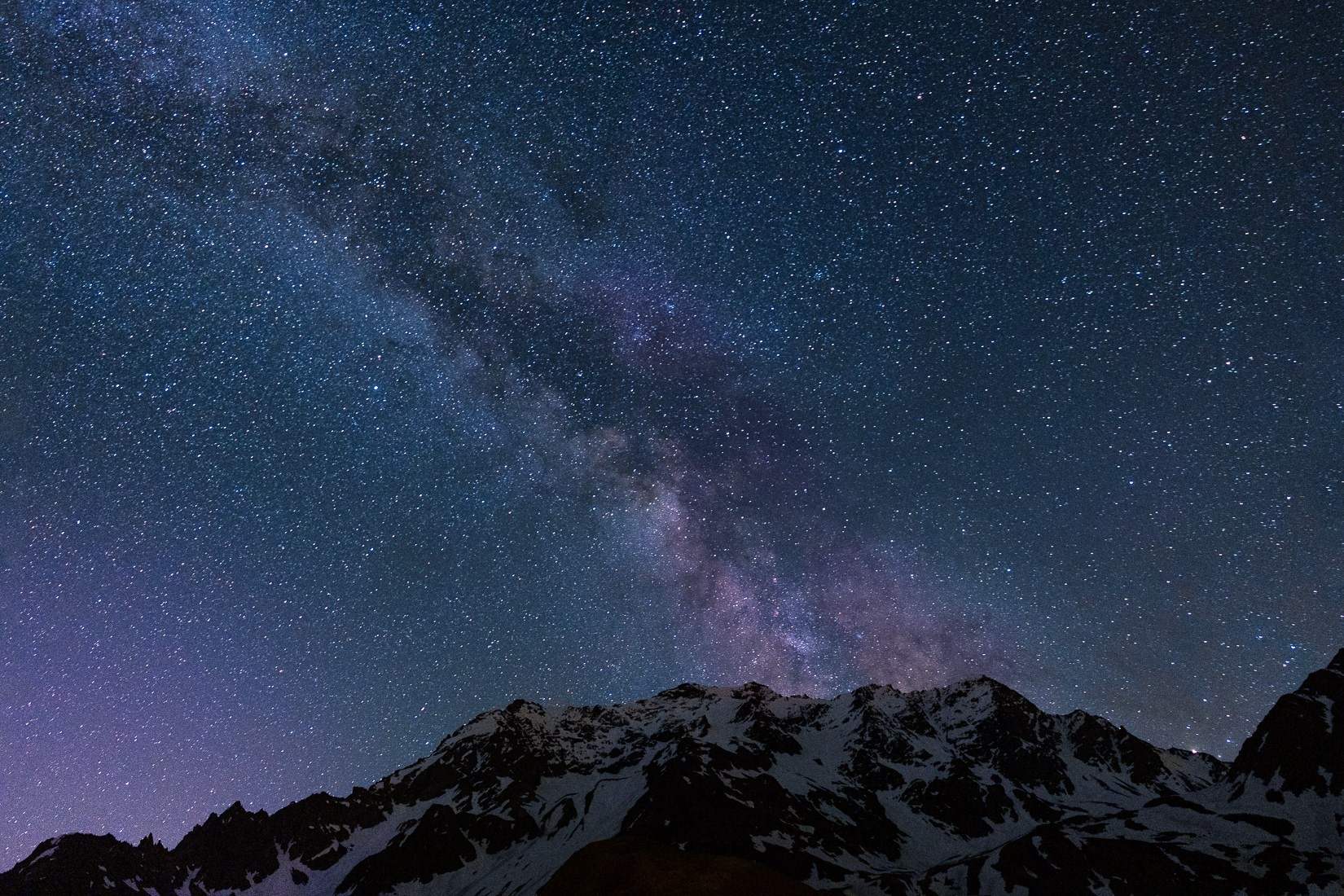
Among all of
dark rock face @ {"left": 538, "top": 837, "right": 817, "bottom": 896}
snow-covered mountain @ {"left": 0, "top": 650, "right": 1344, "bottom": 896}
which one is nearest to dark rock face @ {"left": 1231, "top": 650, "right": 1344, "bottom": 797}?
snow-covered mountain @ {"left": 0, "top": 650, "right": 1344, "bottom": 896}

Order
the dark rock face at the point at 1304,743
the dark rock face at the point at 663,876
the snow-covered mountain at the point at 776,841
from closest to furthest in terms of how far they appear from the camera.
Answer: the dark rock face at the point at 663,876 < the snow-covered mountain at the point at 776,841 < the dark rock face at the point at 1304,743

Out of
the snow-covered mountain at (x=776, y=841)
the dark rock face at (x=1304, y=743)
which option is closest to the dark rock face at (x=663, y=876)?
the snow-covered mountain at (x=776, y=841)

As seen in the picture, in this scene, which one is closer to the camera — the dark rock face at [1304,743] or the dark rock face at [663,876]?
the dark rock face at [663,876]

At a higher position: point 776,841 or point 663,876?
point 663,876

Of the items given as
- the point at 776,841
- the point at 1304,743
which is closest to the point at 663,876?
the point at 776,841

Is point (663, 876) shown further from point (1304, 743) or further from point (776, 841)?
point (1304, 743)

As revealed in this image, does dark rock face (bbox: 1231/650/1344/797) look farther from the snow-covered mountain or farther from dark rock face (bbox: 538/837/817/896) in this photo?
dark rock face (bbox: 538/837/817/896)

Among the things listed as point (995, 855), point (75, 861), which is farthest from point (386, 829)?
point (995, 855)

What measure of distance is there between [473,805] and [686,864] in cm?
16529

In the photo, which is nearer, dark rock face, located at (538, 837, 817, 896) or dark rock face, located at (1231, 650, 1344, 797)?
dark rock face, located at (538, 837, 817, 896)

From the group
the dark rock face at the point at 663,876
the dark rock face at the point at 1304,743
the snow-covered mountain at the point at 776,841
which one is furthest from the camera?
the dark rock face at the point at 1304,743

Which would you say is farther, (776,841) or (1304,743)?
(776,841)

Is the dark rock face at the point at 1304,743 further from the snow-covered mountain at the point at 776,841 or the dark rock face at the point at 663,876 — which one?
the dark rock face at the point at 663,876

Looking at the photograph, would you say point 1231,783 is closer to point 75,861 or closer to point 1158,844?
point 1158,844
